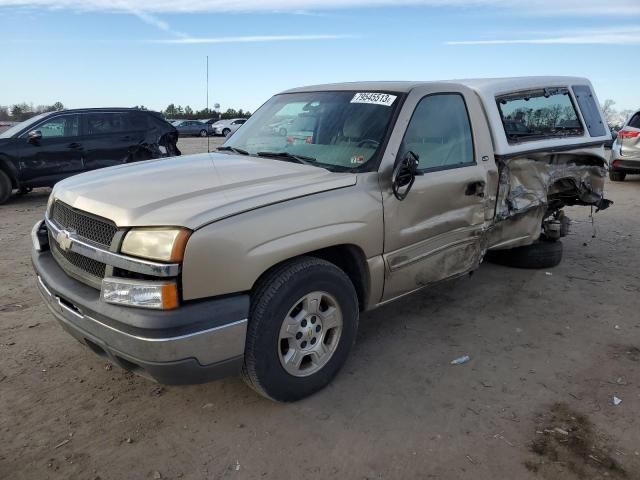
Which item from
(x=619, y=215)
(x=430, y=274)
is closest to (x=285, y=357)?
(x=430, y=274)

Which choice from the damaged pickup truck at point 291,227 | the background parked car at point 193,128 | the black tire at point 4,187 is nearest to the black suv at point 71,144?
the black tire at point 4,187

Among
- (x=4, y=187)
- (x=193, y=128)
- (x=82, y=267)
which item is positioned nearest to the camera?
(x=82, y=267)

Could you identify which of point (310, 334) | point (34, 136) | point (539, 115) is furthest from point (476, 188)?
point (34, 136)

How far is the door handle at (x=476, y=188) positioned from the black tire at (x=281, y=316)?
135 cm

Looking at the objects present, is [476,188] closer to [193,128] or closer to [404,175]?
[404,175]

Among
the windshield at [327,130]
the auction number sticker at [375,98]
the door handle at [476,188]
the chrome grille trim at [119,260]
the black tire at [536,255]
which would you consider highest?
the auction number sticker at [375,98]

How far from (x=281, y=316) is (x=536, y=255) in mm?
3739

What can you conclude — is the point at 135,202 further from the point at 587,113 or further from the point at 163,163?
the point at 587,113

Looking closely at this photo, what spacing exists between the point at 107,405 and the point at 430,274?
90.5 inches

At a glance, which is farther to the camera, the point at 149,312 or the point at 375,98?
the point at 375,98

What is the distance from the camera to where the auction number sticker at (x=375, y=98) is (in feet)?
11.8

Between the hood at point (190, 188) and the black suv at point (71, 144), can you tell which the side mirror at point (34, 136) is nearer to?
the black suv at point (71, 144)

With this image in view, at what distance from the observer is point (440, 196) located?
3695 mm

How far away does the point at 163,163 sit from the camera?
3723 mm
